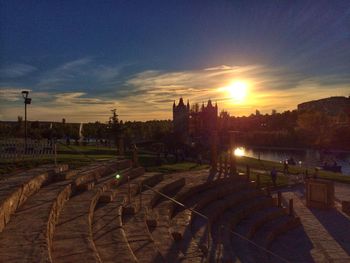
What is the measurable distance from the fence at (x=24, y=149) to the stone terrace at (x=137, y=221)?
9.30 ft

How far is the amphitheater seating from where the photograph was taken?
5352mm

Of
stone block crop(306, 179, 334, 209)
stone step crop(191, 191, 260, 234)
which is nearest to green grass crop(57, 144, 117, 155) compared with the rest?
stone step crop(191, 191, 260, 234)

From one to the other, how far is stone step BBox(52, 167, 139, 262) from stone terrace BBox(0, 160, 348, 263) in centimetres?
1

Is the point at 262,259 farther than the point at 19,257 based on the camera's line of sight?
Yes

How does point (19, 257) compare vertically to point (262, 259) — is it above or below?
above

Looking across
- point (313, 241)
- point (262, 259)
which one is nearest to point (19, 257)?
point (262, 259)

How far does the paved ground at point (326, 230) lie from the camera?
11203mm

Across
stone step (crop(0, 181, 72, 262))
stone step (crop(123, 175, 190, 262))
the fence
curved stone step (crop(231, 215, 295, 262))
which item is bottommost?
curved stone step (crop(231, 215, 295, 262))

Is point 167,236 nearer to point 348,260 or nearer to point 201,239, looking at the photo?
point 201,239

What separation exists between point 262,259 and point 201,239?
1949 mm

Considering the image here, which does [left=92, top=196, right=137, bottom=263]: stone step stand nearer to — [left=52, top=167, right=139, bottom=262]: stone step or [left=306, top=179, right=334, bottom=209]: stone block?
[left=52, top=167, right=139, bottom=262]: stone step

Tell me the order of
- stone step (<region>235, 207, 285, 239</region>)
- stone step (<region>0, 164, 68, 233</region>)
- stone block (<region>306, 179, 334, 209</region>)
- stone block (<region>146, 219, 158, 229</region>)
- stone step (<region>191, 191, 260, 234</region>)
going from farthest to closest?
stone block (<region>306, 179, 334, 209</region>) < stone step (<region>235, 207, 285, 239</region>) < stone step (<region>191, 191, 260, 234</region>) < stone block (<region>146, 219, 158, 229</region>) < stone step (<region>0, 164, 68, 233</region>)

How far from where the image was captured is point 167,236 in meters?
8.15

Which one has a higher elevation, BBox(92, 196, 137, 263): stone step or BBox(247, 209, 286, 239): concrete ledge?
BBox(92, 196, 137, 263): stone step
